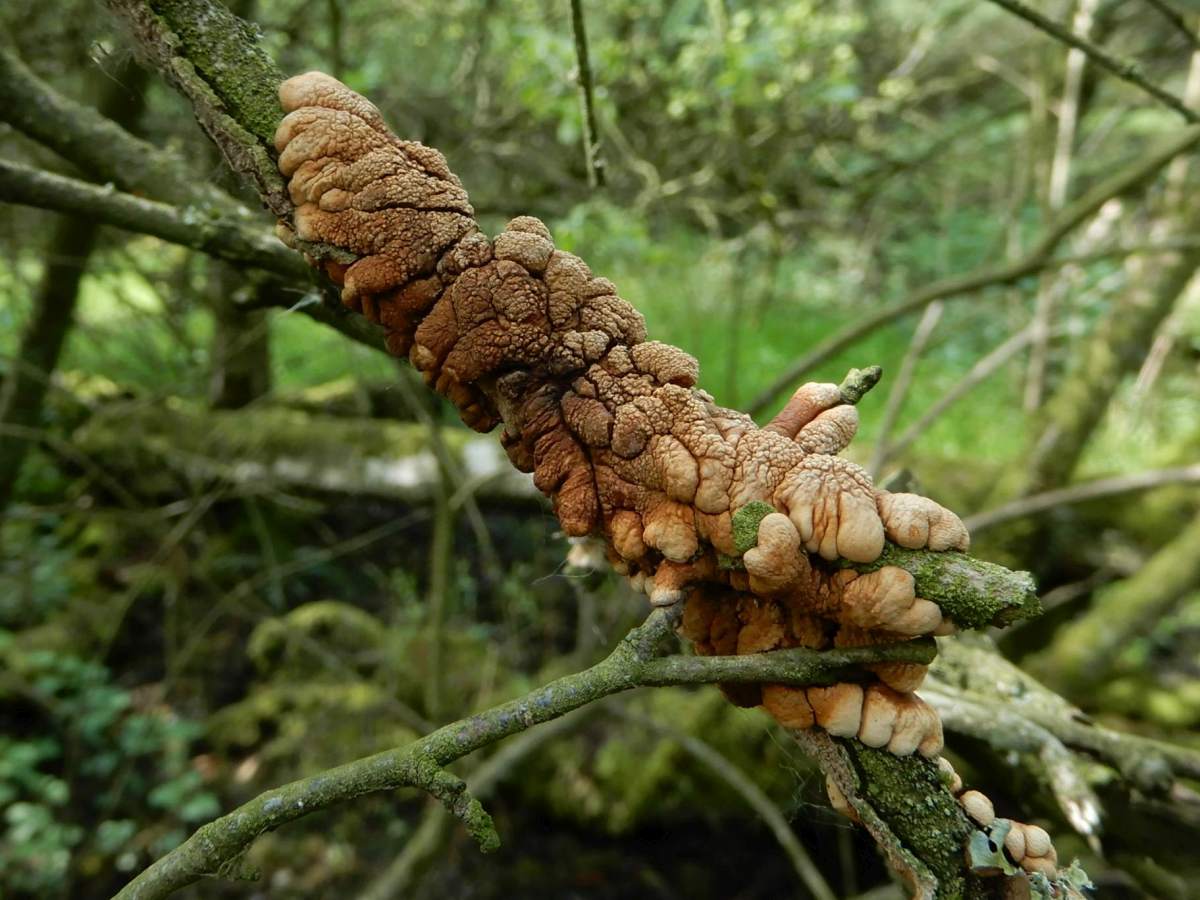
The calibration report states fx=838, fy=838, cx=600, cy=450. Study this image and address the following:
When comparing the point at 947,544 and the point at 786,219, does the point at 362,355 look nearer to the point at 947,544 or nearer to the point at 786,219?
the point at 786,219

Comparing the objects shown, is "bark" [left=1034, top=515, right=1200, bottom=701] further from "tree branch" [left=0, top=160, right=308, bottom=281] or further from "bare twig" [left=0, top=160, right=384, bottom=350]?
"tree branch" [left=0, top=160, right=308, bottom=281]

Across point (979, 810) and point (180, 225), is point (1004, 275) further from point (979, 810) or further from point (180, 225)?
point (180, 225)

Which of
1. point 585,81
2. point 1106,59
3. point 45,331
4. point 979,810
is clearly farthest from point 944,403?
point 45,331

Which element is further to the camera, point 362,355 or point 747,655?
point 362,355

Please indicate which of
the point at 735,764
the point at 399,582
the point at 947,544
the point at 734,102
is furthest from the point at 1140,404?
the point at 947,544

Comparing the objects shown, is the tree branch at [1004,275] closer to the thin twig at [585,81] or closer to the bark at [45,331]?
the thin twig at [585,81]

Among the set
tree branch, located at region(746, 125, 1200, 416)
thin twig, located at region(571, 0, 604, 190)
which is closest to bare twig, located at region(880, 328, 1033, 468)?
tree branch, located at region(746, 125, 1200, 416)
